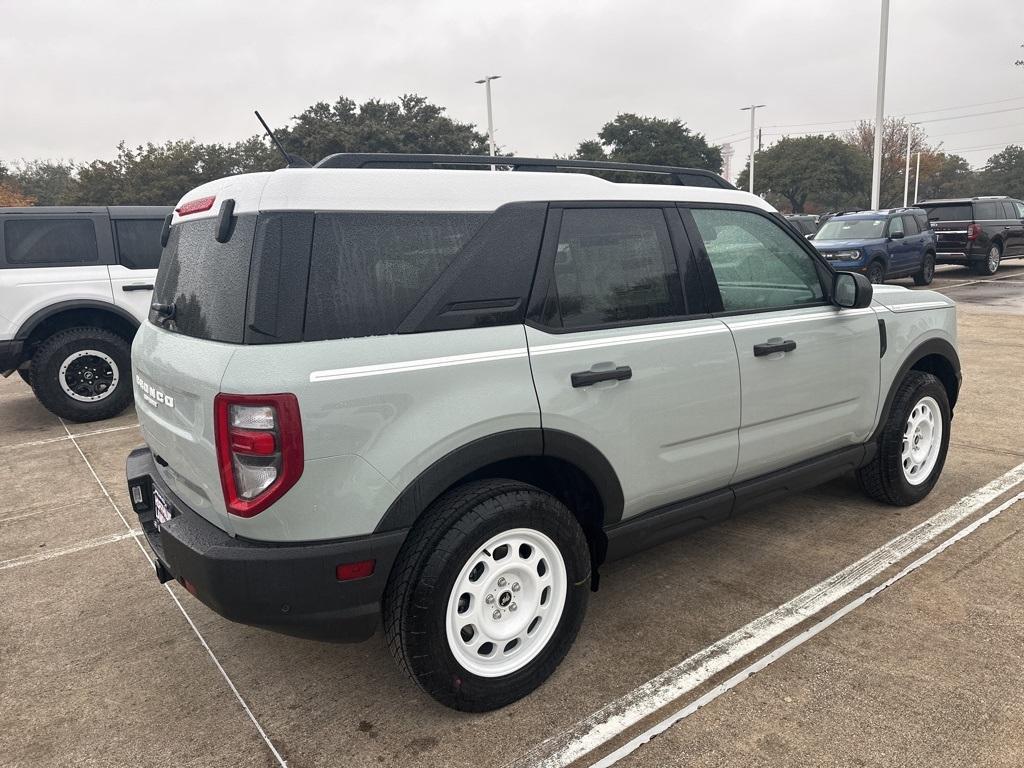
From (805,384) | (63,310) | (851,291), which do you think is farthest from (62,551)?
(851,291)

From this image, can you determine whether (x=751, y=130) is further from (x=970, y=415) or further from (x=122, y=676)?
(x=122, y=676)

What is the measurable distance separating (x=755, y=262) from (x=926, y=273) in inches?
603

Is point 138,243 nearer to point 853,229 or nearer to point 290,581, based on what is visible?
point 290,581

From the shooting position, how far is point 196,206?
2650 millimetres

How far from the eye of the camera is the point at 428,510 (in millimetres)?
2367

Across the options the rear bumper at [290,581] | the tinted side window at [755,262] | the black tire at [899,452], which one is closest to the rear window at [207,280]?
the rear bumper at [290,581]

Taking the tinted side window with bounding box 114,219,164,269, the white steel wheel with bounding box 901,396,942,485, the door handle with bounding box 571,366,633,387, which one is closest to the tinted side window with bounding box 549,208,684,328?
the door handle with bounding box 571,366,633,387

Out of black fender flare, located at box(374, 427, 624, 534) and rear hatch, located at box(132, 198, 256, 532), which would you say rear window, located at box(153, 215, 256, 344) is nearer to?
rear hatch, located at box(132, 198, 256, 532)

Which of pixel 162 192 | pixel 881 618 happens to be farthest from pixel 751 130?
pixel 881 618

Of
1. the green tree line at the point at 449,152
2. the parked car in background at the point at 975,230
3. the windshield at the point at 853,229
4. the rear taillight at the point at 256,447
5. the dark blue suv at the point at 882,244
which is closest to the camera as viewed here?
the rear taillight at the point at 256,447

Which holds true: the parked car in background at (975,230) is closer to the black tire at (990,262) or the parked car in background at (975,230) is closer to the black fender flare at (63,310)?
the black tire at (990,262)

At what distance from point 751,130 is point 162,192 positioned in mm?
33751

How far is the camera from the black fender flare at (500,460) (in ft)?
7.39

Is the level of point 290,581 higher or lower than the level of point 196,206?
lower
